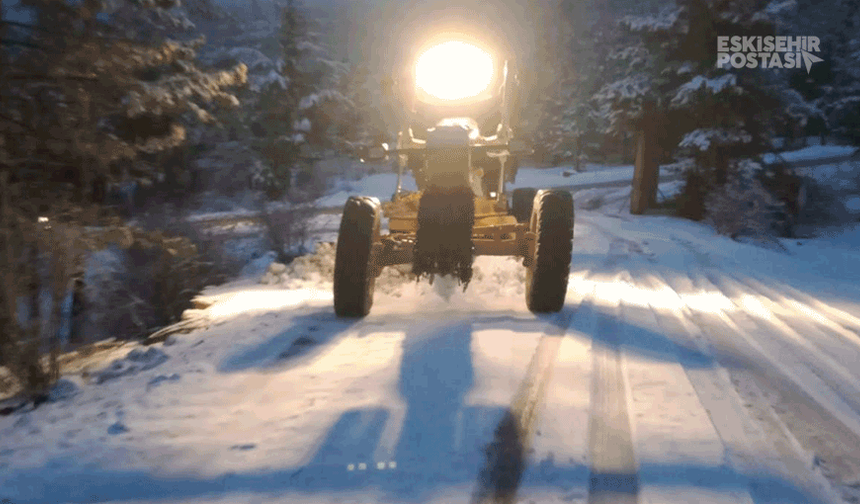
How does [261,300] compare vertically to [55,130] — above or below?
below

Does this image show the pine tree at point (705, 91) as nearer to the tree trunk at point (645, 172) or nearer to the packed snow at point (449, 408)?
the tree trunk at point (645, 172)

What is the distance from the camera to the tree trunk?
2068cm

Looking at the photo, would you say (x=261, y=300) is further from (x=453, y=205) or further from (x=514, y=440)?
(x=514, y=440)

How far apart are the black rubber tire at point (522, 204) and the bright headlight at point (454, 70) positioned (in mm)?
2776

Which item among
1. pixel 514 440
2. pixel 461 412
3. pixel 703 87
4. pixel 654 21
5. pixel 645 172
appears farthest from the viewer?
pixel 645 172

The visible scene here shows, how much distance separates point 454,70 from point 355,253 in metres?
3.05

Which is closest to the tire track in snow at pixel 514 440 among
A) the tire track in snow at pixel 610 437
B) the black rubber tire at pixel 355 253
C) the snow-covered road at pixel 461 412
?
the snow-covered road at pixel 461 412

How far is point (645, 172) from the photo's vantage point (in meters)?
21.0

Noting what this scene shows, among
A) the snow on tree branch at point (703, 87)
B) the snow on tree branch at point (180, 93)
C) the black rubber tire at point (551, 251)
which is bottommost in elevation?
the black rubber tire at point (551, 251)

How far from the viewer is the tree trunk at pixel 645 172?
67.9 feet

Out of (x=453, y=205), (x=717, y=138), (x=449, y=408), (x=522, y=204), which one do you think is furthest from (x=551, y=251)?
(x=717, y=138)

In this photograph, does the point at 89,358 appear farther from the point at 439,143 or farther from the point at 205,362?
the point at 439,143

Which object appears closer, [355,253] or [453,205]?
[453,205]

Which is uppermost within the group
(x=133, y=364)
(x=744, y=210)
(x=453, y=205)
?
(x=453, y=205)
